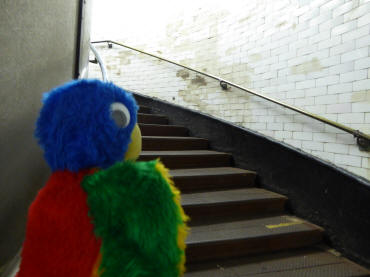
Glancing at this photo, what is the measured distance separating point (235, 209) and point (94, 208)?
5.24 ft

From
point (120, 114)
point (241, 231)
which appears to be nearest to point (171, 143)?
point (241, 231)

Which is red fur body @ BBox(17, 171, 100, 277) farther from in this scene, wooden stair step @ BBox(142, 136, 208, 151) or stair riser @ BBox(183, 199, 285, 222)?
wooden stair step @ BBox(142, 136, 208, 151)

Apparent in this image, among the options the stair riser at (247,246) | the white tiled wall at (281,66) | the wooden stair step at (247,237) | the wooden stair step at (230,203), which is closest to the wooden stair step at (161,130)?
the white tiled wall at (281,66)

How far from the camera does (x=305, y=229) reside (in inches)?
73.1

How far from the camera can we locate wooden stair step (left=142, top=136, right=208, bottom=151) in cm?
275

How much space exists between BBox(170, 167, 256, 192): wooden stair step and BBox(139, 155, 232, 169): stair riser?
4.2 inches

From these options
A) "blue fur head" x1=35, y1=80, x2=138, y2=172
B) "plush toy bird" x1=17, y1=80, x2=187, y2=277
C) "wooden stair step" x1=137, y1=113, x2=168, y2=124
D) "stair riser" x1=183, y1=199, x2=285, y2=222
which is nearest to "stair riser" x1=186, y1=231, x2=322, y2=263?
"stair riser" x1=183, y1=199, x2=285, y2=222

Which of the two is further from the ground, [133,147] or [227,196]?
[133,147]

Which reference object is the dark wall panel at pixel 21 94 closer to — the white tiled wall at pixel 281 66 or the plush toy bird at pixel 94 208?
the plush toy bird at pixel 94 208

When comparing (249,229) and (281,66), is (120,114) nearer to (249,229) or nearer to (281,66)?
(249,229)

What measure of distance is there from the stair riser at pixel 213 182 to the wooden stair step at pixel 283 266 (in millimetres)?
725

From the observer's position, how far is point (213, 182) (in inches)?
91.4

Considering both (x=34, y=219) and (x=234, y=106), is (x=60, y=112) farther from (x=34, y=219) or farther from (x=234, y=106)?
(x=234, y=106)

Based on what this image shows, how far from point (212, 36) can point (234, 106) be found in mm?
1092
